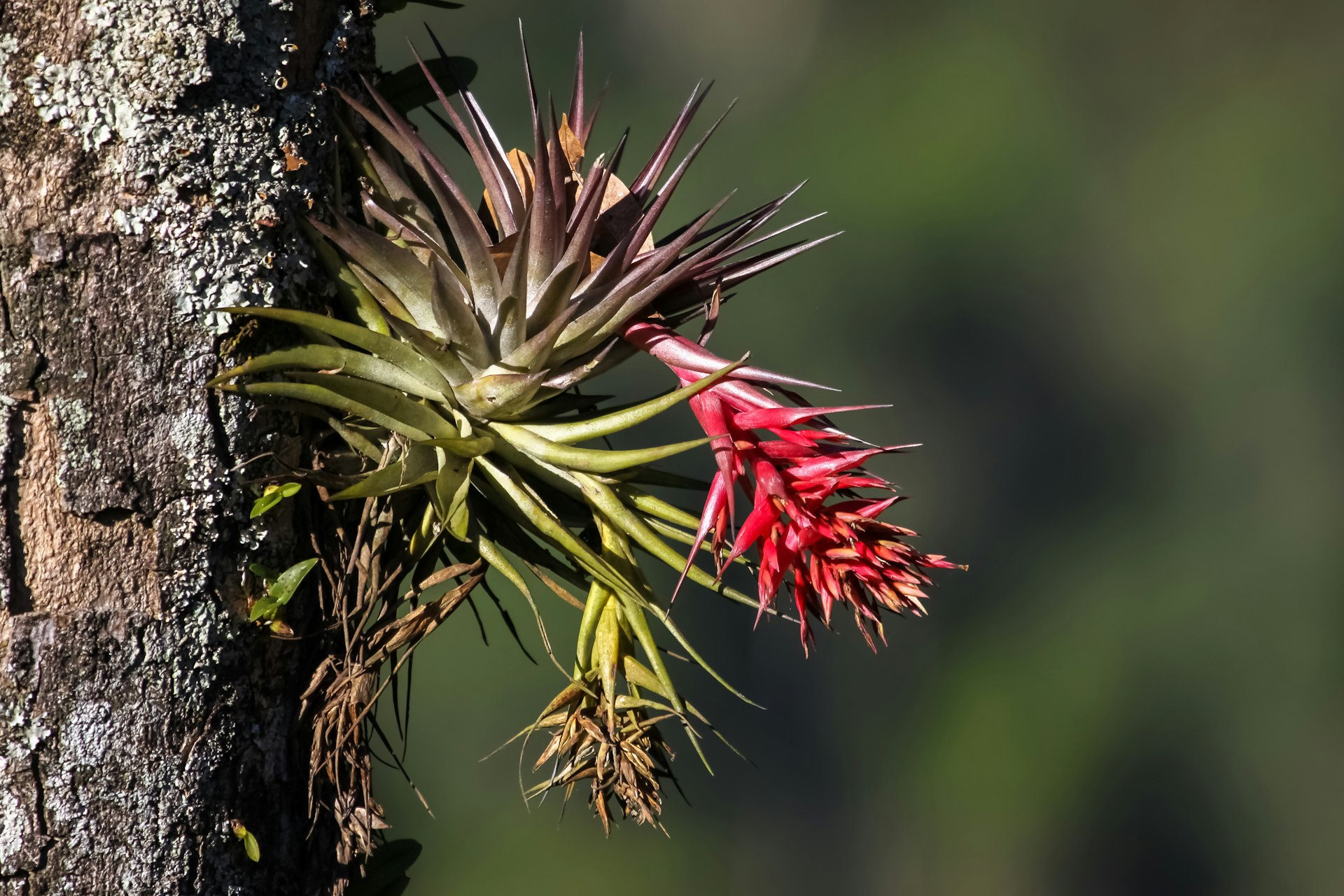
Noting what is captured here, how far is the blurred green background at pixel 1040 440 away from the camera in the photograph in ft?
27.5

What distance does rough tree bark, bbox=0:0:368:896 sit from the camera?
2.25 feet

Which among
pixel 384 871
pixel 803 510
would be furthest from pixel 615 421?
pixel 384 871

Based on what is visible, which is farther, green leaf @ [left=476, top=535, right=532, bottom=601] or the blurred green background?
the blurred green background

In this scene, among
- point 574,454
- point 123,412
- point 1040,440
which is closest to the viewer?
point 123,412

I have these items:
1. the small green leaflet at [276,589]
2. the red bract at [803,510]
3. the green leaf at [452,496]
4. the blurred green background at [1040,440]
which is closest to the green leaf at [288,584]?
the small green leaflet at [276,589]

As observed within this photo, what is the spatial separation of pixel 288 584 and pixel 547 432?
0.23 metres

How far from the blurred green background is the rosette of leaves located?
6.77m

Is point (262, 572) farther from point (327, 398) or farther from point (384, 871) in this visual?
point (384, 871)

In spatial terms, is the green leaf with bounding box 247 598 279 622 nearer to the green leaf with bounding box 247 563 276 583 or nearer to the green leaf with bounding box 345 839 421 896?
the green leaf with bounding box 247 563 276 583

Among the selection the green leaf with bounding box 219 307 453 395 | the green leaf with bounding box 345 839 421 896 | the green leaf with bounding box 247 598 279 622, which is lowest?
the green leaf with bounding box 345 839 421 896

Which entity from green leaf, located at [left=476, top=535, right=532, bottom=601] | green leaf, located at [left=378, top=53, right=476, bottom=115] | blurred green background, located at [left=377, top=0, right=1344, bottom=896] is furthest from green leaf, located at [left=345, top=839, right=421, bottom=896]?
blurred green background, located at [left=377, top=0, right=1344, bottom=896]

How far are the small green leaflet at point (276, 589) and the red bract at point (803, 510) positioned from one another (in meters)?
0.30

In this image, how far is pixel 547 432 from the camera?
0.83 meters

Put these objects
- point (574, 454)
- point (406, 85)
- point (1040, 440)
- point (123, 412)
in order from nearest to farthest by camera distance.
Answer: point (123, 412), point (574, 454), point (406, 85), point (1040, 440)
